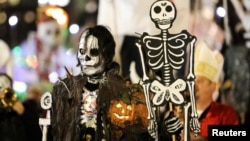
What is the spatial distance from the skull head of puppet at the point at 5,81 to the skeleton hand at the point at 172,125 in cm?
44

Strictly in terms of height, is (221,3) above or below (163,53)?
above

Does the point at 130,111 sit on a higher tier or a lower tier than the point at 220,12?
lower

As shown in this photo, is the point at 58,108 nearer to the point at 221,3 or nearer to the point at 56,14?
the point at 56,14

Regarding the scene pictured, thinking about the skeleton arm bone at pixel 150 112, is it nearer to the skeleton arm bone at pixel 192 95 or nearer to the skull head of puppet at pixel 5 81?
the skeleton arm bone at pixel 192 95

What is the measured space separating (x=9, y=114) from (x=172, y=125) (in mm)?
447

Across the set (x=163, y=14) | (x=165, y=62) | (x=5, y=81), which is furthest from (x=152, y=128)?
(x=5, y=81)

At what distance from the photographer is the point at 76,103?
131cm

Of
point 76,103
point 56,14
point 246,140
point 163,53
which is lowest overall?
point 246,140

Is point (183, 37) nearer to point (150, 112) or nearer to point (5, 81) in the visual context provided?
point (150, 112)

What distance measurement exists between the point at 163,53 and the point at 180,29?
0.08 meters

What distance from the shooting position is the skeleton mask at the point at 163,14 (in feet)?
4.25

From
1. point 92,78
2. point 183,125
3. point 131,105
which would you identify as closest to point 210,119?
Result: point 183,125

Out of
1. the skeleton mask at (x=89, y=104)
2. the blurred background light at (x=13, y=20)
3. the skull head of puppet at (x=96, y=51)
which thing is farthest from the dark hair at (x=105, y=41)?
the blurred background light at (x=13, y=20)

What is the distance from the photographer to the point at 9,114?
1345 mm
